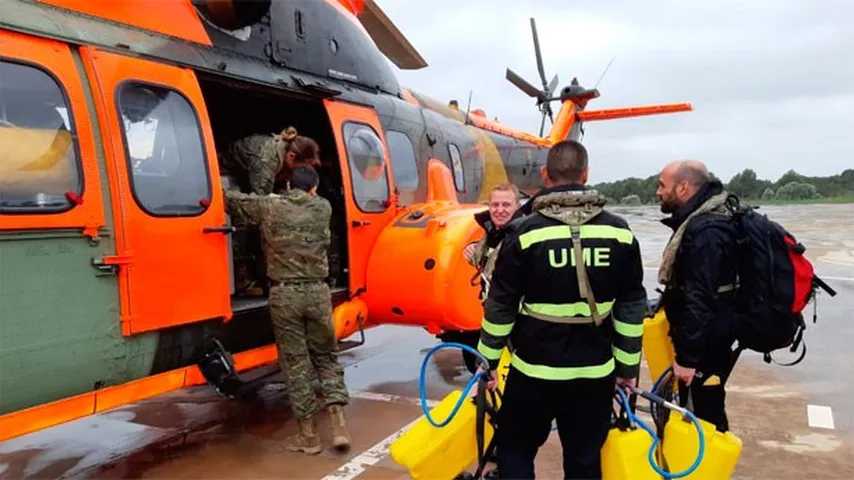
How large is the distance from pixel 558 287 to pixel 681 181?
132cm

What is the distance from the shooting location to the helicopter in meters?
2.99

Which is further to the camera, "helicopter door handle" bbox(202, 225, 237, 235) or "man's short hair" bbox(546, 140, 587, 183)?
"helicopter door handle" bbox(202, 225, 237, 235)

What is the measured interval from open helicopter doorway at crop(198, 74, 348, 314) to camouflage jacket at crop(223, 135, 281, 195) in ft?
1.05

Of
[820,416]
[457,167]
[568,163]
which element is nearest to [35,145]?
[568,163]

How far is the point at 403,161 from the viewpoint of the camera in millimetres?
5980

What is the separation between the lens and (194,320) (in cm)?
368

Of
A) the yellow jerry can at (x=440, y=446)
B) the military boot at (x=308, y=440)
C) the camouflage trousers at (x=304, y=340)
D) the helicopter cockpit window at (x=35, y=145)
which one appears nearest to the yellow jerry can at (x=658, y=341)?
the yellow jerry can at (x=440, y=446)

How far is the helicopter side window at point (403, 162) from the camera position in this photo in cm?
580

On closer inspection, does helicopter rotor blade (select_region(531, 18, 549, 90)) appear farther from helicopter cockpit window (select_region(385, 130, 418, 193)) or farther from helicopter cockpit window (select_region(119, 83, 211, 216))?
helicopter cockpit window (select_region(119, 83, 211, 216))

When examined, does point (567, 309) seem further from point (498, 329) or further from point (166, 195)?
point (166, 195)

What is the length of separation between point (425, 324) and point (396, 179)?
1352mm

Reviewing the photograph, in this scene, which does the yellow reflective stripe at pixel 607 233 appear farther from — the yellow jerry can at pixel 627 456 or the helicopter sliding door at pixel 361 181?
the helicopter sliding door at pixel 361 181

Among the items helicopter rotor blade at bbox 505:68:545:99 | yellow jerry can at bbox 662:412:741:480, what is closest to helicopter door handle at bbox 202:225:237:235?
yellow jerry can at bbox 662:412:741:480

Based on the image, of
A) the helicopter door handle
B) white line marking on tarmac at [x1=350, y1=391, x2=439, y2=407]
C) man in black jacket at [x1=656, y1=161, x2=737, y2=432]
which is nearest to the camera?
man in black jacket at [x1=656, y1=161, x2=737, y2=432]
